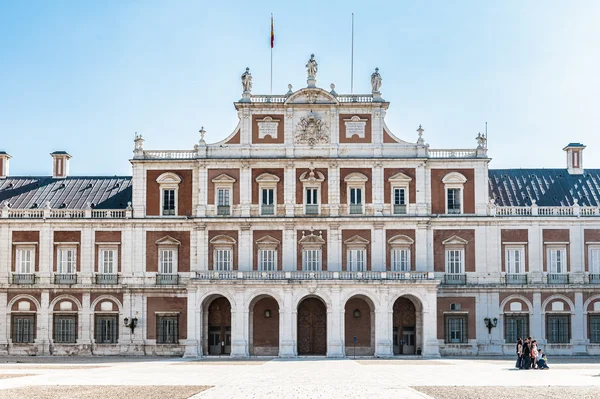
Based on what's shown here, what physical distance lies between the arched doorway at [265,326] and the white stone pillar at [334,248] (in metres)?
4.95

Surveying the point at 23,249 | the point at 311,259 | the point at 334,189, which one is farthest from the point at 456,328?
the point at 23,249

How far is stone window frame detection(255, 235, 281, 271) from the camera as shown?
2566 inches

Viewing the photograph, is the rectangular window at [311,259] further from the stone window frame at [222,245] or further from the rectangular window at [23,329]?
the rectangular window at [23,329]

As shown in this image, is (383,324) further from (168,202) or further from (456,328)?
(168,202)

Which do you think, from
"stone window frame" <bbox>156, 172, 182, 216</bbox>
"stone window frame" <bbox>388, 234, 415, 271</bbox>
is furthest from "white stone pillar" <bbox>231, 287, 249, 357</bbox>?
"stone window frame" <bbox>388, 234, 415, 271</bbox>

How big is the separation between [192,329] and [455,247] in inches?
775

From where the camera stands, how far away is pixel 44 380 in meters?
39.5

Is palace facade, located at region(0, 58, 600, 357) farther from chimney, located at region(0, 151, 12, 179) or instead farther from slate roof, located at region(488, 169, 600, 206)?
chimney, located at region(0, 151, 12, 179)

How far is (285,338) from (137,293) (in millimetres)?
11846

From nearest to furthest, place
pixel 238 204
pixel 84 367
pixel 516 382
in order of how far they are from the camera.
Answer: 1. pixel 516 382
2. pixel 84 367
3. pixel 238 204

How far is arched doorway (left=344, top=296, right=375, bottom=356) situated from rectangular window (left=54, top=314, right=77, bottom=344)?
1963 centimetres

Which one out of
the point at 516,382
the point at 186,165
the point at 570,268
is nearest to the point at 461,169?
the point at 570,268

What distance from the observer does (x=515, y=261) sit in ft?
217

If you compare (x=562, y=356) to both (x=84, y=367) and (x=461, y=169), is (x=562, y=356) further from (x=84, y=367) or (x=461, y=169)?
(x=84, y=367)
